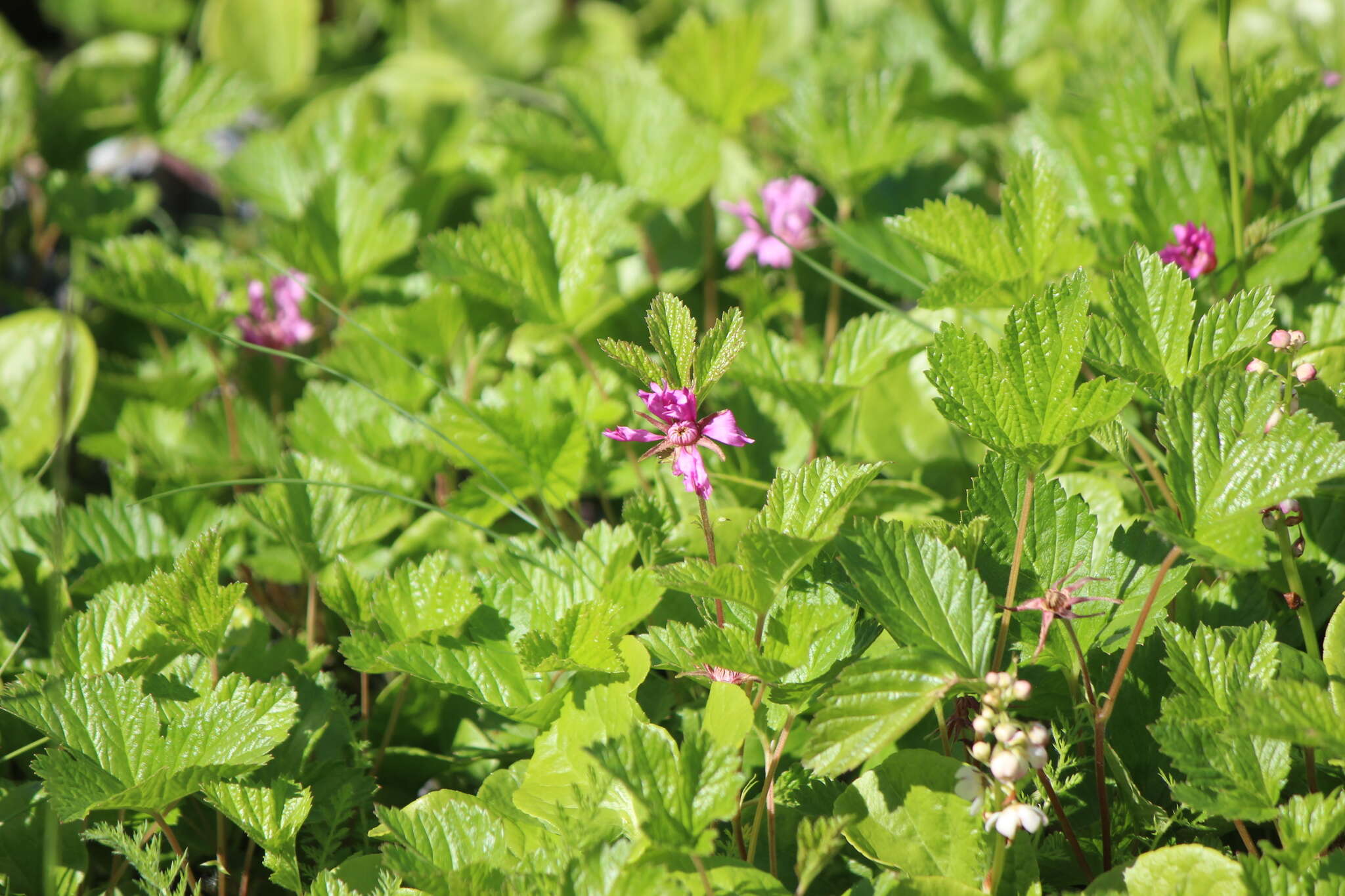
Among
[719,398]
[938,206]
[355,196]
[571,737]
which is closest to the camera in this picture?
[571,737]

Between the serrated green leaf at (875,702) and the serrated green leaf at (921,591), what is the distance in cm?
5

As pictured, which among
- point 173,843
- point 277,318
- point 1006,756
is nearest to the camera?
A: point 1006,756

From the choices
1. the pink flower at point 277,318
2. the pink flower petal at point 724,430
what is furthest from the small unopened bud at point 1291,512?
the pink flower at point 277,318

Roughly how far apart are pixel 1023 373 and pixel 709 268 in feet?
3.16

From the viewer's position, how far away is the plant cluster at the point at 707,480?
986 mm

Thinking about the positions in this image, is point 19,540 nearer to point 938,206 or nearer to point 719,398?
point 719,398

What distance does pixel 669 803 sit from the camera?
36.6 inches

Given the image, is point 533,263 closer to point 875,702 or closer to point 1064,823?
point 875,702

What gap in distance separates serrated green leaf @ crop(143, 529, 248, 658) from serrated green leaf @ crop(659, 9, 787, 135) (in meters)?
1.21

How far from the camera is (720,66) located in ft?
6.48

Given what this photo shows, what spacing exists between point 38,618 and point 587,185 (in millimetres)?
1005

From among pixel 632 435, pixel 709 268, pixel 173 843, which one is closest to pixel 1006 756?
pixel 632 435

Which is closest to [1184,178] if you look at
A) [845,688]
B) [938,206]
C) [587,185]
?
[938,206]

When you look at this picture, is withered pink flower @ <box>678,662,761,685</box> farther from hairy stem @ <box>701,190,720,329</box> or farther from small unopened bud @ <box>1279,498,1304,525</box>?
hairy stem @ <box>701,190,720,329</box>
